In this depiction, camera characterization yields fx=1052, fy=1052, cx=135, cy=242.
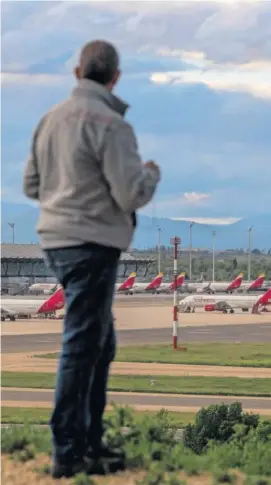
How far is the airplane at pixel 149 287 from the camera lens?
17588 cm

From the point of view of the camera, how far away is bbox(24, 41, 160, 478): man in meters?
7.65

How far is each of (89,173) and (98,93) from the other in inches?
26.3

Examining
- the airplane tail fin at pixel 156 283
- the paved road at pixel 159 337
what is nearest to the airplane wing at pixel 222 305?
the paved road at pixel 159 337

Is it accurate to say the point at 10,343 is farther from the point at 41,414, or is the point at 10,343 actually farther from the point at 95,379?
the point at 95,379

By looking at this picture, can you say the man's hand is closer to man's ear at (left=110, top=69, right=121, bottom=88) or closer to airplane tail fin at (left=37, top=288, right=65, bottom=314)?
man's ear at (left=110, top=69, right=121, bottom=88)

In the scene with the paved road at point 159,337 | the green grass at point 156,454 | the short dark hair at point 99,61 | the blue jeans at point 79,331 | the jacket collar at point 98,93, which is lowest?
the paved road at point 159,337

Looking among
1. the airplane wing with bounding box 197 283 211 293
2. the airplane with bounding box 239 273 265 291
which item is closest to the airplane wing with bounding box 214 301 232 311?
the airplane with bounding box 239 273 265 291

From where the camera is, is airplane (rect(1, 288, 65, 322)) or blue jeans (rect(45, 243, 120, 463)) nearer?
blue jeans (rect(45, 243, 120, 463))

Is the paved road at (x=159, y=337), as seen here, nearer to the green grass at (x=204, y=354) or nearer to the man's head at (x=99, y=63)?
the green grass at (x=204, y=354)

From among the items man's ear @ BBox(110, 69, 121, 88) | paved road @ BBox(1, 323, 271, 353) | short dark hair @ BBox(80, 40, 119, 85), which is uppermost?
short dark hair @ BBox(80, 40, 119, 85)

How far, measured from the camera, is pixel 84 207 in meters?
7.79

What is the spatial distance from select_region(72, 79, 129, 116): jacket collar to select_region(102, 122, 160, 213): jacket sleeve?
1.27ft

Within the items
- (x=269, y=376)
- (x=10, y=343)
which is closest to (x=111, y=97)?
(x=269, y=376)

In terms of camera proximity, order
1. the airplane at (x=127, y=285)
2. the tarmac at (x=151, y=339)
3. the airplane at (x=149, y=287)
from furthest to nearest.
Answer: the airplane at (x=149, y=287) → the airplane at (x=127, y=285) → the tarmac at (x=151, y=339)
